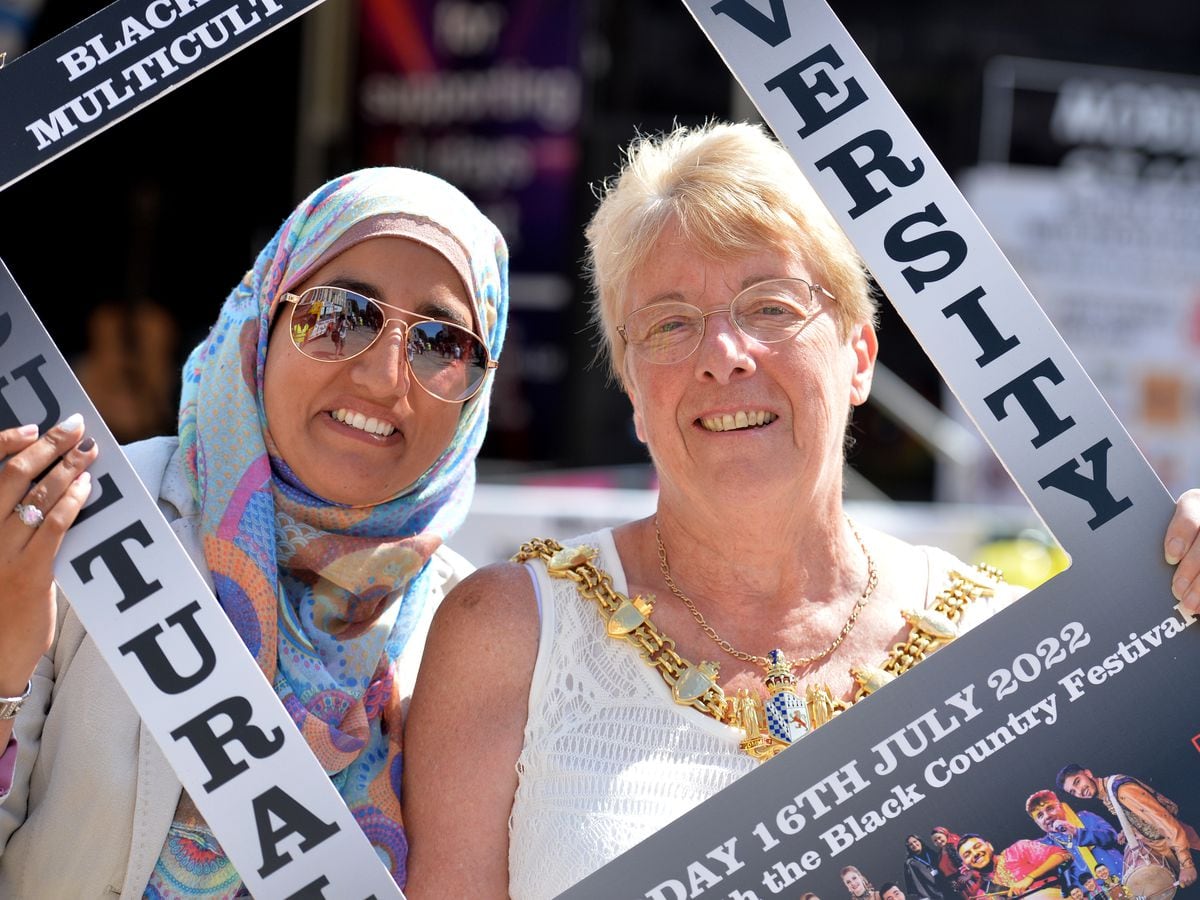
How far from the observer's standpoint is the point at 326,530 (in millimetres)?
2336

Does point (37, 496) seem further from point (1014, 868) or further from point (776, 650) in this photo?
point (1014, 868)

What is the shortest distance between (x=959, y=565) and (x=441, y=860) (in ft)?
3.40

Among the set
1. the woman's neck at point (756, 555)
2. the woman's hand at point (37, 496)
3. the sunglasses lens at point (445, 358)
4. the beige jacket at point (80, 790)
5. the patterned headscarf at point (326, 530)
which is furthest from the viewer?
the woman's neck at point (756, 555)

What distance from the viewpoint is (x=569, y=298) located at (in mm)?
6809

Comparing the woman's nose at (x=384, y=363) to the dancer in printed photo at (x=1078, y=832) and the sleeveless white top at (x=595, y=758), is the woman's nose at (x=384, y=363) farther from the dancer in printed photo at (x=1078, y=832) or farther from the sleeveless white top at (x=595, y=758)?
the dancer in printed photo at (x=1078, y=832)

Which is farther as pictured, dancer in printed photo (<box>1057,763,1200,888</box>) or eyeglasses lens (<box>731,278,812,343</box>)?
eyeglasses lens (<box>731,278,812,343</box>)

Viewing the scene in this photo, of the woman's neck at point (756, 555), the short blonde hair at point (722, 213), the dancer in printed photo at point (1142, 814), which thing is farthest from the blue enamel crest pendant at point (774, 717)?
the short blonde hair at point (722, 213)

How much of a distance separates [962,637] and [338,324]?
1.04 meters

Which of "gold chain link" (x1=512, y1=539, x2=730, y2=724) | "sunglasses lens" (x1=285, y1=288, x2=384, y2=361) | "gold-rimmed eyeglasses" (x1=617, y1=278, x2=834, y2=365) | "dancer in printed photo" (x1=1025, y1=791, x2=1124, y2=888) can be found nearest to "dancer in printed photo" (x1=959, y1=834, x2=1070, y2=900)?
"dancer in printed photo" (x1=1025, y1=791, x2=1124, y2=888)

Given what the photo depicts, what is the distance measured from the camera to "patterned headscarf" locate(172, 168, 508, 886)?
2.18 m

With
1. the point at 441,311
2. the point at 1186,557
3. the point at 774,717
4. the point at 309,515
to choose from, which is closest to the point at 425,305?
the point at 441,311

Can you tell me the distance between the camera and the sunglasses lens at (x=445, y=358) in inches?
89.9

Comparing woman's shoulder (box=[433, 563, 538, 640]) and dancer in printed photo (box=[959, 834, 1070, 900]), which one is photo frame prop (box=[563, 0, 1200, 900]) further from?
woman's shoulder (box=[433, 563, 538, 640])

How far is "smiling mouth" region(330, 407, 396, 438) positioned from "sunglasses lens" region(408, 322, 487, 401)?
9 cm
